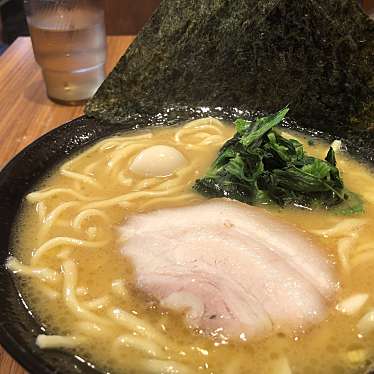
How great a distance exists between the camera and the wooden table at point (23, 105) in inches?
101

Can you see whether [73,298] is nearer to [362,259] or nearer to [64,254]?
[64,254]

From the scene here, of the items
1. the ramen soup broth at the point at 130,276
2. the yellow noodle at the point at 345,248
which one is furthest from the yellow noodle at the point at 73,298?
the yellow noodle at the point at 345,248

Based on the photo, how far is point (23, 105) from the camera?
290 cm

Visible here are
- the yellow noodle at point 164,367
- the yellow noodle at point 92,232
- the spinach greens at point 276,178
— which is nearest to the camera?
the yellow noodle at point 164,367

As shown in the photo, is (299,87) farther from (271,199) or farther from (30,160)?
(30,160)

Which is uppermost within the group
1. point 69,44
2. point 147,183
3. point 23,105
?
point 69,44

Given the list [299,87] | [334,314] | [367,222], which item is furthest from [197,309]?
[299,87]

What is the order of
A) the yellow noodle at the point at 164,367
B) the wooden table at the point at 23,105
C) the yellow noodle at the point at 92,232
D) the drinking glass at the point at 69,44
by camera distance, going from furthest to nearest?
1. the drinking glass at the point at 69,44
2. the wooden table at the point at 23,105
3. the yellow noodle at the point at 92,232
4. the yellow noodle at the point at 164,367

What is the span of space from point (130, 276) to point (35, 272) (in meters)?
0.27

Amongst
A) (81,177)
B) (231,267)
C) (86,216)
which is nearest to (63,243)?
(86,216)

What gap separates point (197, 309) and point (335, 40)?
52.9 inches

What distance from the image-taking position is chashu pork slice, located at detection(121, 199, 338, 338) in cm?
127

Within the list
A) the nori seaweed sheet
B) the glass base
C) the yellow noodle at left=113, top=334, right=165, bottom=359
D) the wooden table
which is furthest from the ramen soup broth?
the glass base

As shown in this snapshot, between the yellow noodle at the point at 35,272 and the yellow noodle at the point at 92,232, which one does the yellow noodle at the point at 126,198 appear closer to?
the yellow noodle at the point at 92,232
